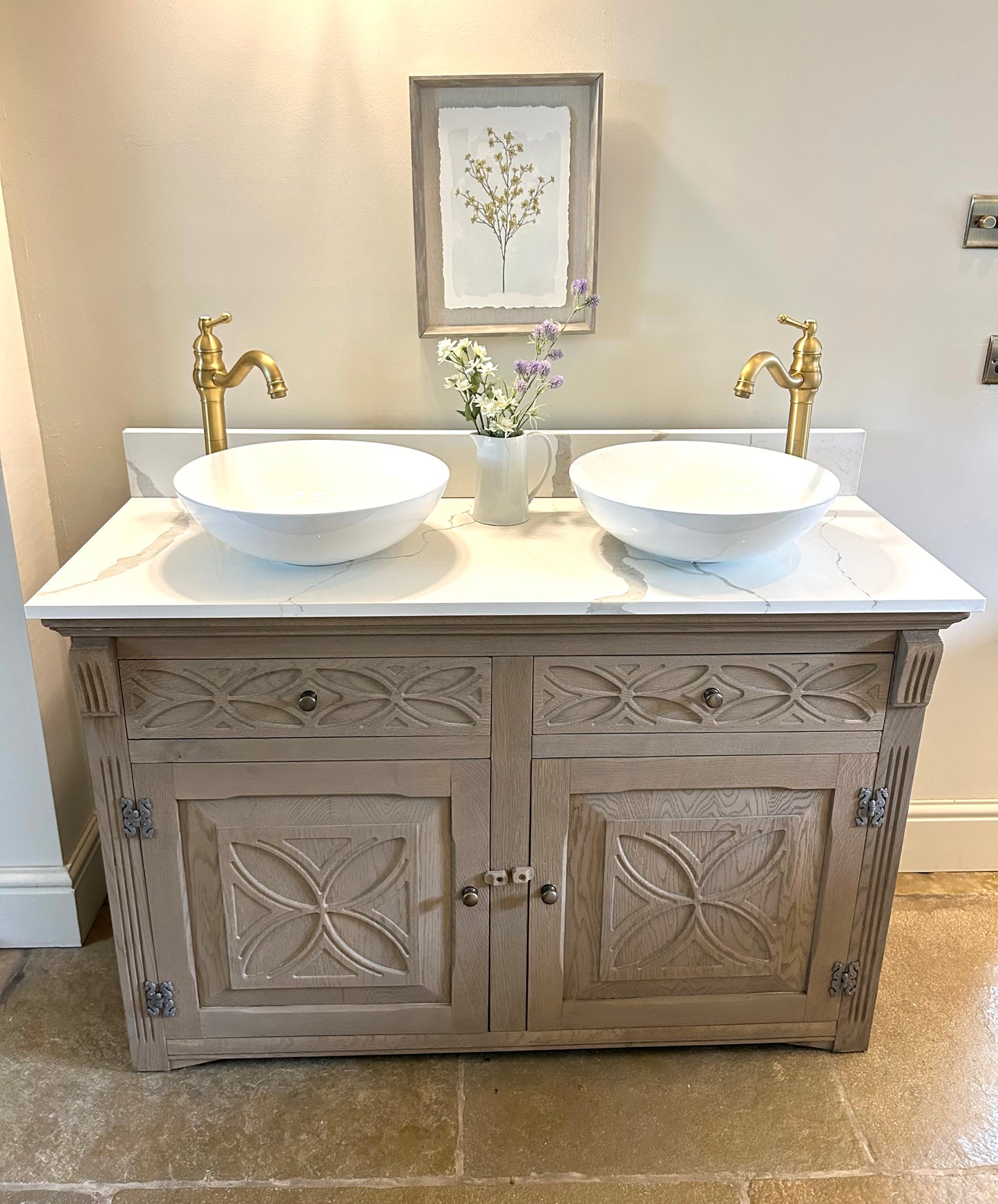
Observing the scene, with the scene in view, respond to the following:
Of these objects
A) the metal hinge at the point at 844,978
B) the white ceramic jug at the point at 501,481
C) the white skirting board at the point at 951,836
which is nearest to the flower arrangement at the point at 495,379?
the white ceramic jug at the point at 501,481

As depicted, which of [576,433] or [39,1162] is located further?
[576,433]

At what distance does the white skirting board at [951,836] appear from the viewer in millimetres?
2135

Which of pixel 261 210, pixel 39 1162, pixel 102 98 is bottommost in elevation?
pixel 39 1162

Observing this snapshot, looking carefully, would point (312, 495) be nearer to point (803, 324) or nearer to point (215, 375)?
point (215, 375)

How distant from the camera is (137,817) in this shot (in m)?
1.49

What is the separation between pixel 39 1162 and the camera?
1512 mm

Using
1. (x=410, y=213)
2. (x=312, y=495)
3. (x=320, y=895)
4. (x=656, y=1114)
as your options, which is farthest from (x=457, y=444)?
(x=656, y=1114)

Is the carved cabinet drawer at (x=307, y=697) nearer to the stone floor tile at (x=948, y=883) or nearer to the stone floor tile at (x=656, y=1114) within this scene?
the stone floor tile at (x=656, y=1114)

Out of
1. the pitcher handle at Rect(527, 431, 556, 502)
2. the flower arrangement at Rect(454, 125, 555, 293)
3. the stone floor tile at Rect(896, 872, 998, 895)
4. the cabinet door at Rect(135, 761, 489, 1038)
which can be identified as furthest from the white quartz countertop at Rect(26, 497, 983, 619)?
the stone floor tile at Rect(896, 872, 998, 895)

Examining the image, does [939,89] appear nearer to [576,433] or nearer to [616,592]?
[576,433]

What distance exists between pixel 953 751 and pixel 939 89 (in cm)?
125

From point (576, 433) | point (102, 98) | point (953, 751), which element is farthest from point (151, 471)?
point (953, 751)

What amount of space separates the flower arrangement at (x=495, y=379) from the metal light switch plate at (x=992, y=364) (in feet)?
2.45

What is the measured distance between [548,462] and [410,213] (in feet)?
1.57
